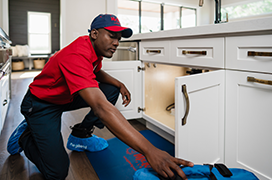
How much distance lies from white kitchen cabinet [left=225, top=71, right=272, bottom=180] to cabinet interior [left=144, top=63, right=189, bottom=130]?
84cm

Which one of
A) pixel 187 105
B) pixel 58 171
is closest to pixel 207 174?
pixel 187 105

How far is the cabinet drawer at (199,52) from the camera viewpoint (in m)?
1.20

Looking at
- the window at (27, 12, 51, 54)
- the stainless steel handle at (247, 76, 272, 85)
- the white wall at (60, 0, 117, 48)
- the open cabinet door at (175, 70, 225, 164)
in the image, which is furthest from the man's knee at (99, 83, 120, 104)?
the window at (27, 12, 51, 54)

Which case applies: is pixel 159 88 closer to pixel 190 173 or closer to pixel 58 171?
pixel 58 171

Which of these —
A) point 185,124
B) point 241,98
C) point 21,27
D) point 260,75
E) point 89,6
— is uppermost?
point 21,27

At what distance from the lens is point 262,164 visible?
1050mm

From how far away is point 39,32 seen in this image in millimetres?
8227

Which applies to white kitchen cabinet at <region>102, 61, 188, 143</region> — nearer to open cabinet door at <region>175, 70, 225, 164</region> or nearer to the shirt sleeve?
open cabinet door at <region>175, 70, 225, 164</region>

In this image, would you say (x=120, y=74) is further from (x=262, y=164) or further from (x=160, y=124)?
(x=262, y=164)

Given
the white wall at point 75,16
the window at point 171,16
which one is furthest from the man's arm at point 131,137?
the window at point 171,16

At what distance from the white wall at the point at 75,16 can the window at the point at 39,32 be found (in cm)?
489

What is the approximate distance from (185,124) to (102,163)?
0.70 metres

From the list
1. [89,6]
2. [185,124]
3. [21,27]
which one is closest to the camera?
[185,124]

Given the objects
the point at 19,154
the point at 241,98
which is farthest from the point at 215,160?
the point at 19,154
